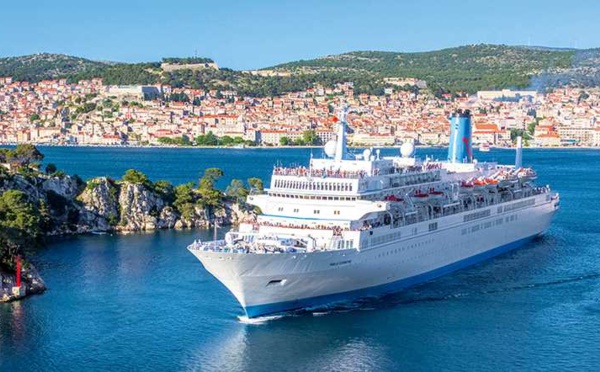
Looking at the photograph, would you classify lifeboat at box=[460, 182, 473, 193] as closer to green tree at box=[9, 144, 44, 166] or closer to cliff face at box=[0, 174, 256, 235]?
cliff face at box=[0, 174, 256, 235]

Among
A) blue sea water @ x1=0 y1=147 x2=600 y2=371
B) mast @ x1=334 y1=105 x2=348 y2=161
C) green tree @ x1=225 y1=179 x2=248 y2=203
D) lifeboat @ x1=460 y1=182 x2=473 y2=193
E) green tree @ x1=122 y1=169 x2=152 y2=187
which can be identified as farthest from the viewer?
green tree @ x1=225 y1=179 x2=248 y2=203


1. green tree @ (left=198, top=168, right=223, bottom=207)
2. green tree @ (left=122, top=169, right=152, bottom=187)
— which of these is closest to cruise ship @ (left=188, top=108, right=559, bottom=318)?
green tree @ (left=198, top=168, right=223, bottom=207)

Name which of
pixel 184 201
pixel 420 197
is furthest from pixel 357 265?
pixel 184 201

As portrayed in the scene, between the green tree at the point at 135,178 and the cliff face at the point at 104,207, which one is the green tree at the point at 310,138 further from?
the green tree at the point at 135,178

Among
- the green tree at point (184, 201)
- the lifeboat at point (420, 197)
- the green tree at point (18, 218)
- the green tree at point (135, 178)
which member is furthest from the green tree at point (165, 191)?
the lifeboat at point (420, 197)

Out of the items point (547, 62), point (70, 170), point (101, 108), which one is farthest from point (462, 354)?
point (547, 62)

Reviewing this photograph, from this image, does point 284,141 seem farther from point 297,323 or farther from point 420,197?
point 297,323
